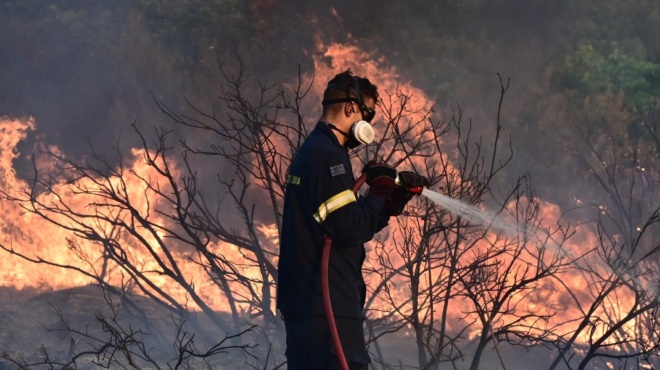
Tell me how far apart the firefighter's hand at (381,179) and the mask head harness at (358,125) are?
0.44 feet

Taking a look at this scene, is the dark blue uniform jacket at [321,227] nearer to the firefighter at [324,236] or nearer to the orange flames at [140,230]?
the firefighter at [324,236]

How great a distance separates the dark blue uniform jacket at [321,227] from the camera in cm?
308

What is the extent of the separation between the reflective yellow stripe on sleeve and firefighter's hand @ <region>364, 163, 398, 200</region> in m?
0.15

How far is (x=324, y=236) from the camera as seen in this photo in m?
3.16

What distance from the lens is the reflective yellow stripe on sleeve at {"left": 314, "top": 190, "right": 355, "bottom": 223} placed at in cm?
306

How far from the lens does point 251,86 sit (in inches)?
501

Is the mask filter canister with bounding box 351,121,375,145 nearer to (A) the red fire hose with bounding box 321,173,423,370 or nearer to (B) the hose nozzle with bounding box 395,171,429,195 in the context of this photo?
(B) the hose nozzle with bounding box 395,171,429,195

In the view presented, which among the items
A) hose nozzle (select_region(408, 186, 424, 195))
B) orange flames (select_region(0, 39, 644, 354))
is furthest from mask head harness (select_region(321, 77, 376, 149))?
orange flames (select_region(0, 39, 644, 354))

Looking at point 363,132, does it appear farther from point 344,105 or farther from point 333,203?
point 333,203

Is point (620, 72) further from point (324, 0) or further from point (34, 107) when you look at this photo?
point (34, 107)

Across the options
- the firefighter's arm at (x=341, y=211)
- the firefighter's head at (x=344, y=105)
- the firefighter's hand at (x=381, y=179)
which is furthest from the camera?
the firefighter's head at (x=344, y=105)

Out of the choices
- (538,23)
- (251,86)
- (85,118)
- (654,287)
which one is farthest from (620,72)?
(85,118)

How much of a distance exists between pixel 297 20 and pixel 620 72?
18.3ft

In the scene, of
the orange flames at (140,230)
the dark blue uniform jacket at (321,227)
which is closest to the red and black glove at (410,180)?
the dark blue uniform jacket at (321,227)
